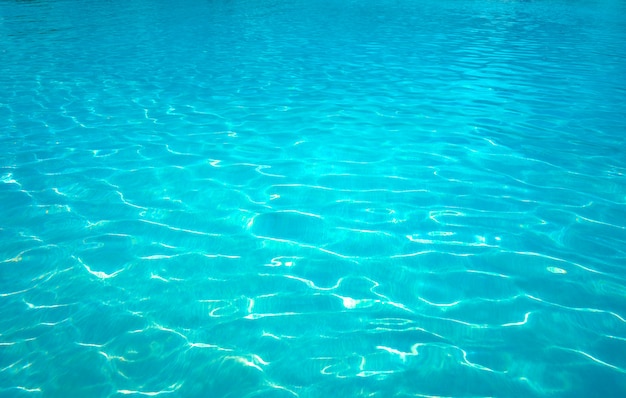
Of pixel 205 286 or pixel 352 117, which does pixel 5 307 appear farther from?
pixel 352 117

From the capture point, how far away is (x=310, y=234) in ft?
13.9

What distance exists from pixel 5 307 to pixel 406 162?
4.39 m

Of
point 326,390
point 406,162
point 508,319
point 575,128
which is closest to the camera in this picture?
point 326,390

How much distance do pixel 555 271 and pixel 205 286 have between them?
9.59ft

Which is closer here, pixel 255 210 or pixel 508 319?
pixel 508 319

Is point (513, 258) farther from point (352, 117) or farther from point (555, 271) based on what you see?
point (352, 117)

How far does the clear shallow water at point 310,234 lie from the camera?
2.90m

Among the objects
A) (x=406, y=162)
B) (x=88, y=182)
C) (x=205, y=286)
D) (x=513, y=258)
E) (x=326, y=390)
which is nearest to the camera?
(x=326, y=390)

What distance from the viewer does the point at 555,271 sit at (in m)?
3.74

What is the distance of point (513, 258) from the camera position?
153 inches

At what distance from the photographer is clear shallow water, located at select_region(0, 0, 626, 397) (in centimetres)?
290

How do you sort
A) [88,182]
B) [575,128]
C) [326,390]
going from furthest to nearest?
[575,128] → [88,182] → [326,390]

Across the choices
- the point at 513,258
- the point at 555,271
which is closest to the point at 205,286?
the point at 513,258

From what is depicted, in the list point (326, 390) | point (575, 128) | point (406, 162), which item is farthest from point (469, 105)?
point (326, 390)
